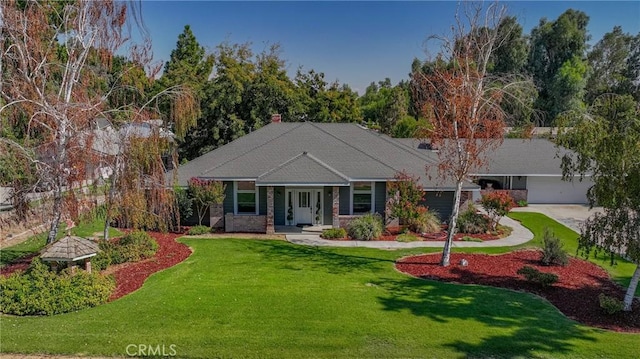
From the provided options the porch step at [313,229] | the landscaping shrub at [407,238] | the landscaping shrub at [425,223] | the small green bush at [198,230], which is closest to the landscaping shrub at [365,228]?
the landscaping shrub at [407,238]

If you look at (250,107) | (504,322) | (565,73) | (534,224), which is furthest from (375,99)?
(504,322)

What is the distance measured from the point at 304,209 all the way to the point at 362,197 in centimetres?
287

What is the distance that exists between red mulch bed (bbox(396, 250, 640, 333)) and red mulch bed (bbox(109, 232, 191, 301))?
7627 millimetres

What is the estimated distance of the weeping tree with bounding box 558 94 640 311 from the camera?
909 cm

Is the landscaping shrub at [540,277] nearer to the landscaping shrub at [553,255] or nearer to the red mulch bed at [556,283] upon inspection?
the red mulch bed at [556,283]

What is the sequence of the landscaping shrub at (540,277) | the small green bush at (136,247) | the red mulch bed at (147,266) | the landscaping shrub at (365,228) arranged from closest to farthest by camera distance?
the red mulch bed at (147,266), the landscaping shrub at (540,277), the small green bush at (136,247), the landscaping shrub at (365,228)

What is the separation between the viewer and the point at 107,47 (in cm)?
1272

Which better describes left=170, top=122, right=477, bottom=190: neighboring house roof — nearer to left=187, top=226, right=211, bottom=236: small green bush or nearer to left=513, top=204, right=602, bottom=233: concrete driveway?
left=187, top=226, right=211, bottom=236: small green bush

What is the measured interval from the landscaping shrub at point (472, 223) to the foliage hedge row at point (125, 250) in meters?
13.3

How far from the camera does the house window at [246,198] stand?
64.1ft

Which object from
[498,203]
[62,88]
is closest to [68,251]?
[62,88]

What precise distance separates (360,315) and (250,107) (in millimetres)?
23441

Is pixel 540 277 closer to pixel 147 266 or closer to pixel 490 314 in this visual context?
pixel 490 314

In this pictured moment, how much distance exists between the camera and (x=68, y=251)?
10492mm
